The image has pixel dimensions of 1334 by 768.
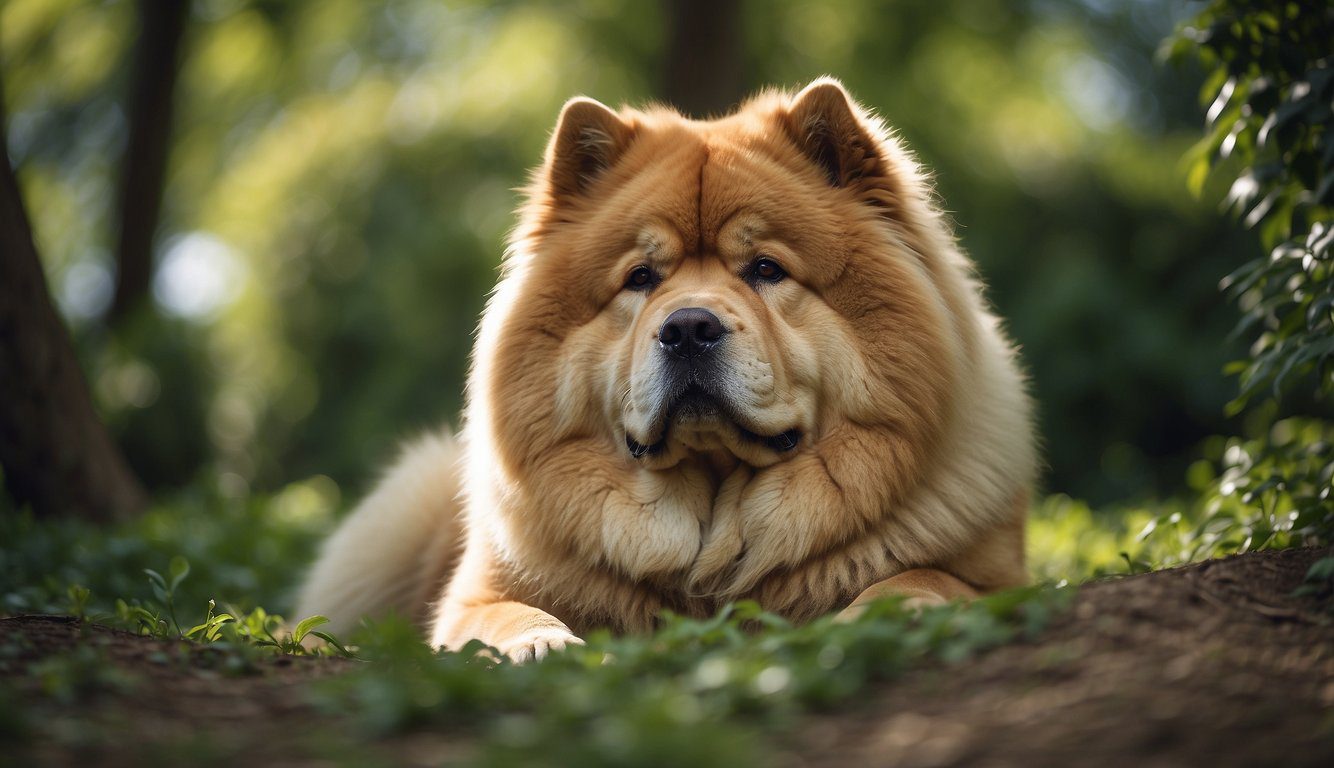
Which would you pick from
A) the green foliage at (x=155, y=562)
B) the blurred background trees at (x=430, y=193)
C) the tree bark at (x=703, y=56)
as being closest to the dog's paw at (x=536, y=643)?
the green foliage at (x=155, y=562)

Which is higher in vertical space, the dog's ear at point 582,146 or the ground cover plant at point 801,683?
the dog's ear at point 582,146

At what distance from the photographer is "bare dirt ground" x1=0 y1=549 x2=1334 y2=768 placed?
1636mm

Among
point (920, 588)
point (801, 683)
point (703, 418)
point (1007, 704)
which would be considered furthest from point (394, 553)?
point (1007, 704)

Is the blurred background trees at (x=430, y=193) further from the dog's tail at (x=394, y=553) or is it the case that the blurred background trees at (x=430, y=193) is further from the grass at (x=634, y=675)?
the grass at (x=634, y=675)

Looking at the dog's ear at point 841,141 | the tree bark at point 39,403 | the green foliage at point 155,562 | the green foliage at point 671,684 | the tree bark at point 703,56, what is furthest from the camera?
the tree bark at point 703,56

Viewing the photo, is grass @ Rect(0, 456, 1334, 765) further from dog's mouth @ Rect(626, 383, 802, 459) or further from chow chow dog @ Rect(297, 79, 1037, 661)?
dog's mouth @ Rect(626, 383, 802, 459)

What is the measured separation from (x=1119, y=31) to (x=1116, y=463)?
20.7ft

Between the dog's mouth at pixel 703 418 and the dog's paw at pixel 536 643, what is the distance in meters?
0.61

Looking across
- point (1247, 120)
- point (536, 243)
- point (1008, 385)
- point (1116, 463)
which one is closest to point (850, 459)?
point (1008, 385)

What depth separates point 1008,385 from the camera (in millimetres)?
3490

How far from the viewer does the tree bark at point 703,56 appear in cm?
741

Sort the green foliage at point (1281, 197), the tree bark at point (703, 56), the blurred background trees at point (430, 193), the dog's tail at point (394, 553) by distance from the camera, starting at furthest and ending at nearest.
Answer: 1. the blurred background trees at point (430, 193)
2. the tree bark at point (703, 56)
3. the dog's tail at point (394, 553)
4. the green foliage at point (1281, 197)

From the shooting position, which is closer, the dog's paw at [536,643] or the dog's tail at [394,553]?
the dog's paw at [536,643]

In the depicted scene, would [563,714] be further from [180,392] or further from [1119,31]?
[1119,31]
